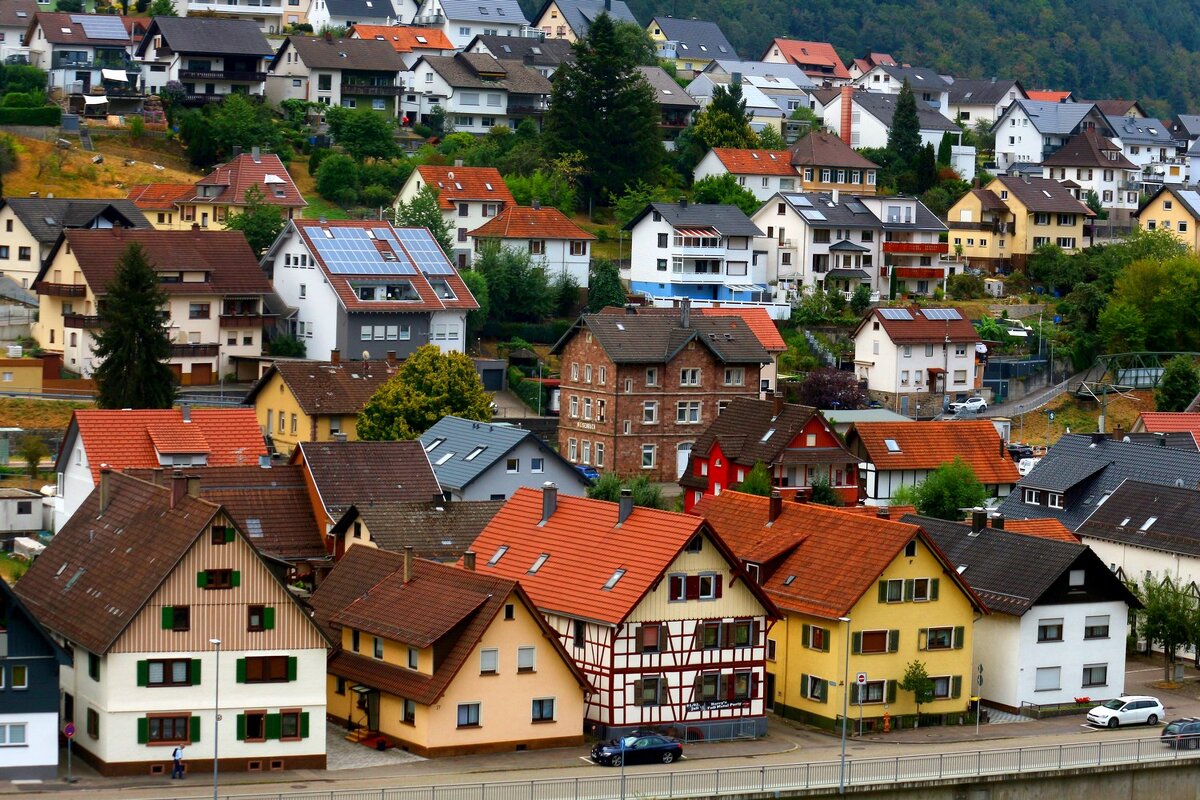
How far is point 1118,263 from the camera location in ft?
436

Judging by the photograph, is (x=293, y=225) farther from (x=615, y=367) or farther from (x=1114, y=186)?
(x=1114, y=186)

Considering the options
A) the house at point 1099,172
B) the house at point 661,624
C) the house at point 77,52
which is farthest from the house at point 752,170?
the house at point 661,624

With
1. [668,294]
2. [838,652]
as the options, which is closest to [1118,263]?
[668,294]

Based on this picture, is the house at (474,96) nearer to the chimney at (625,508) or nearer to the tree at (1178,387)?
the tree at (1178,387)

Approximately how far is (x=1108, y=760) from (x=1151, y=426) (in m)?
36.5

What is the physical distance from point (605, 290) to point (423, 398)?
3386 cm

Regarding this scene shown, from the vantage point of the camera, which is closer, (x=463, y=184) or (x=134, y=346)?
(x=134, y=346)

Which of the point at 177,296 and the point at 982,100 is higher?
the point at 982,100

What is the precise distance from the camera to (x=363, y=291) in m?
106

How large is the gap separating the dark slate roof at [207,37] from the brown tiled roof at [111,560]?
85.2m

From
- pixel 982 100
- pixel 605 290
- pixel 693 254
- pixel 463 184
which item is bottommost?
pixel 605 290

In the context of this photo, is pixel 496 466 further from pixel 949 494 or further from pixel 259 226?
pixel 259 226

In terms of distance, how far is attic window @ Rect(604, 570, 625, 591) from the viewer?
58906 mm

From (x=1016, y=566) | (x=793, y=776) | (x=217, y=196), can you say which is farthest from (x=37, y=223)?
(x=793, y=776)
